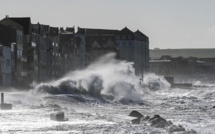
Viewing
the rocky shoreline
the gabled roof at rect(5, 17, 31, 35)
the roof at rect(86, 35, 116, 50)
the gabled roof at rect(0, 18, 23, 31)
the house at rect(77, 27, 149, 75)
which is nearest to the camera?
the rocky shoreline

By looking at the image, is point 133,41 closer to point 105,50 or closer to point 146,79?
point 146,79

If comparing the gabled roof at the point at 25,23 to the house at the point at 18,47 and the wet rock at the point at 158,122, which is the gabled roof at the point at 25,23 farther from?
the wet rock at the point at 158,122

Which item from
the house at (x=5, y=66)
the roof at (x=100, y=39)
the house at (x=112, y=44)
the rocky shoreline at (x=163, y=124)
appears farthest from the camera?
the roof at (x=100, y=39)

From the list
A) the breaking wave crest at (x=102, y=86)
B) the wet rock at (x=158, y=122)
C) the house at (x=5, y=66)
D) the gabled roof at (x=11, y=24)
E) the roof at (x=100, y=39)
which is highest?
the roof at (x=100, y=39)

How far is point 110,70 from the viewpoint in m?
112

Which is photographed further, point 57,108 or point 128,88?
point 128,88

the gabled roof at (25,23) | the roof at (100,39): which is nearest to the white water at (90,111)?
the gabled roof at (25,23)

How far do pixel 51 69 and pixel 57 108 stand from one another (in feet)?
202

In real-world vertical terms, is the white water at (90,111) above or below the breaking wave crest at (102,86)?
below

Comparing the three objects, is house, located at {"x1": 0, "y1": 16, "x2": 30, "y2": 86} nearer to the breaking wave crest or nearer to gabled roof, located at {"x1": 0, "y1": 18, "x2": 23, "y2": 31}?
gabled roof, located at {"x1": 0, "y1": 18, "x2": 23, "y2": 31}

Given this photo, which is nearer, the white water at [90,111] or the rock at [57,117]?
the white water at [90,111]

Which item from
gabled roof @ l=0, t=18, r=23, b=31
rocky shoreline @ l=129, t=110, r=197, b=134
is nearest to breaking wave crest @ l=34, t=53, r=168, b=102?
gabled roof @ l=0, t=18, r=23, b=31

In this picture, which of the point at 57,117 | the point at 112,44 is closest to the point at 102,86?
the point at 57,117

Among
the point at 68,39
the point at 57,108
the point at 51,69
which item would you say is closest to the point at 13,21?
the point at 51,69
